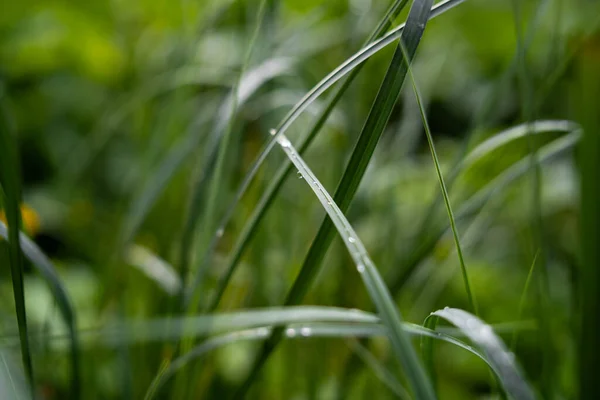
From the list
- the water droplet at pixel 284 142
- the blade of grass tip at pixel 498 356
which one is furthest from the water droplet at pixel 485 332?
the water droplet at pixel 284 142

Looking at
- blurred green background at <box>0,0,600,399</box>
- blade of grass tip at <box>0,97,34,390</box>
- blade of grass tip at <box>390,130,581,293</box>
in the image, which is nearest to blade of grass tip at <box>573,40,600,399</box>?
blurred green background at <box>0,0,600,399</box>

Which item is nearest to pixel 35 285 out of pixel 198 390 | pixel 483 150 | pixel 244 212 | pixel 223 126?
pixel 244 212

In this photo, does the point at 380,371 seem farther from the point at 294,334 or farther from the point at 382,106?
the point at 382,106

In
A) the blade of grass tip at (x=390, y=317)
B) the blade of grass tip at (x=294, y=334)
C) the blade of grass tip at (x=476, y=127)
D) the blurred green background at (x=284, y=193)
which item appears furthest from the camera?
the blurred green background at (x=284, y=193)

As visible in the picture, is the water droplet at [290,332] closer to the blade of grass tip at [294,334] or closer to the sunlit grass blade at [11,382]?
the blade of grass tip at [294,334]

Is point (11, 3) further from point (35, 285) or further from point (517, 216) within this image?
point (517, 216)
